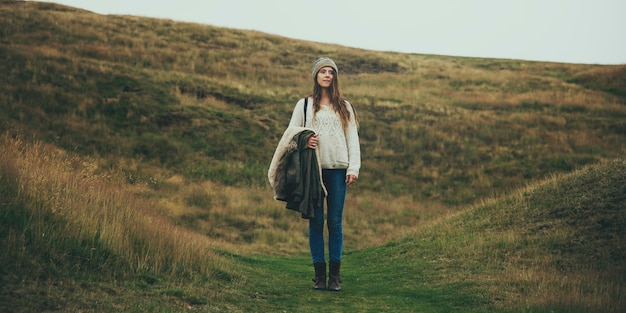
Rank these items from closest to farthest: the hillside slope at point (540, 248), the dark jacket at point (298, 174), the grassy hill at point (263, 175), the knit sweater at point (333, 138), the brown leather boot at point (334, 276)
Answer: the grassy hill at point (263, 175) < the hillside slope at point (540, 248) < the dark jacket at point (298, 174) < the knit sweater at point (333, 138) < the brown leather boot at point (334, 276)

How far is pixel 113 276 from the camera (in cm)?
725

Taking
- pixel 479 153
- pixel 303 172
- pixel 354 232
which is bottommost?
pixel 354 232

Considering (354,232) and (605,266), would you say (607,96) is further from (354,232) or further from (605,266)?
(605,266)

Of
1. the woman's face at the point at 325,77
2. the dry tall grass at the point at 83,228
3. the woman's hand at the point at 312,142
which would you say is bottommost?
the dry tall grass at the point at 83,228

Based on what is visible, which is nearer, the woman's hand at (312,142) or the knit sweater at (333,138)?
the woman's hand at (312,142)

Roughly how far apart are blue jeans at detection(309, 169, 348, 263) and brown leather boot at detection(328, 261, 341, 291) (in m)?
0.10

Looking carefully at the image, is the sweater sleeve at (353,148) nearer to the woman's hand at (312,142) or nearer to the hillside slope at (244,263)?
the woman's hand at (312,142)

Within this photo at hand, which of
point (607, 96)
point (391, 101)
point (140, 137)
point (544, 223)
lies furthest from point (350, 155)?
point (607, 96)

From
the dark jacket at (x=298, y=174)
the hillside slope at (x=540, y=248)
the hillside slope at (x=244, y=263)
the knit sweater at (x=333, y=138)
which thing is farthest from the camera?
the knit sweater at (x=333, y=138)

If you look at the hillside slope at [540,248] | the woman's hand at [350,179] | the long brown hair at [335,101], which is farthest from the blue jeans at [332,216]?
the hillside slope at [540,248]

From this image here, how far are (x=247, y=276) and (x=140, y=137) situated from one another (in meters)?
23.3

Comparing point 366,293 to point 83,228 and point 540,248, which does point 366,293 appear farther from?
point 83,228

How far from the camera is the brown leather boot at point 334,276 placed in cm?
918

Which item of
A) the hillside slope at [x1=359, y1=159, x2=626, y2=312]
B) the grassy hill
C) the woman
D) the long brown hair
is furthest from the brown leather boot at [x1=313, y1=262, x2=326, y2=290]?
the hillside slope at [x1=359, y1=159, x2=626, y2=312]
